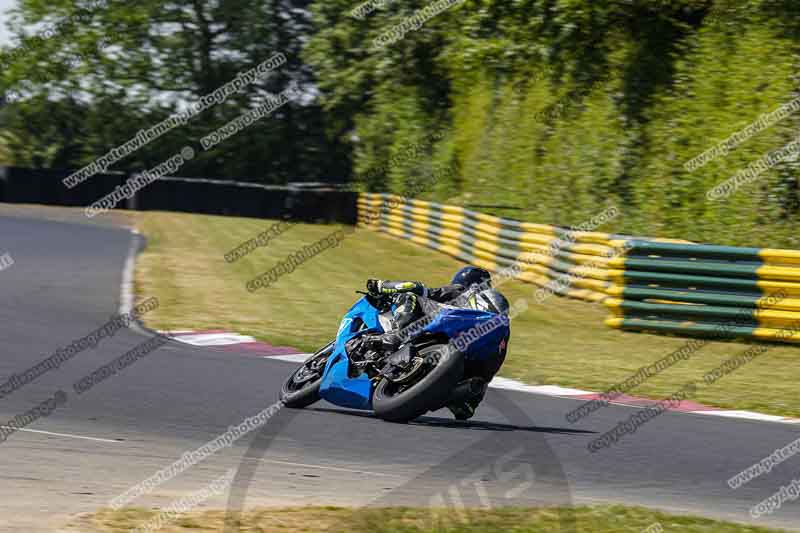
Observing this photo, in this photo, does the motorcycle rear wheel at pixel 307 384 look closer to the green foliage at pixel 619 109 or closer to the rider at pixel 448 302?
the rider at pixel 448 302

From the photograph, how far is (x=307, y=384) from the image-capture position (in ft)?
30.7

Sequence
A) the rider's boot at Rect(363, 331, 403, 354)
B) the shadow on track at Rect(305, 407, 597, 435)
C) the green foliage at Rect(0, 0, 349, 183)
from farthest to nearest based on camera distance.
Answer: the green foliage at Rect(0, 0, 349, 183), the shadow on track at Rect(305, 407, 597, 435), the rider's boot at Rect(363, 331, 403, 354)

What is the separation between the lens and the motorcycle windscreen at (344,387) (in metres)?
8.91

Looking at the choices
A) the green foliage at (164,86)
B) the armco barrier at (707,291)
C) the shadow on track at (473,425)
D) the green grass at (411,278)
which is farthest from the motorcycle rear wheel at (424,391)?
the green foliage at (164,86)

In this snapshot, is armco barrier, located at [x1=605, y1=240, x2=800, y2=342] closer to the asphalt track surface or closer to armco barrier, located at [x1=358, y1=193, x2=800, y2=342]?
armco barrier, located at [x1=358, y1=193, x2=800, y2=342]

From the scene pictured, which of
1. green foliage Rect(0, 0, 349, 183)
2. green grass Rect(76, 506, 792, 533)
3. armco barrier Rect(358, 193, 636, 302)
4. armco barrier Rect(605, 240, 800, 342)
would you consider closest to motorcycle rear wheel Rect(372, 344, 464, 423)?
green grass Rect(76, 506, 792, 533)

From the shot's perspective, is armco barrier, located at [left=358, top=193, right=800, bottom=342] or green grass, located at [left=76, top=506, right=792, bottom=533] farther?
armco barrier, located at [left=358, top=193, right=800, bottom=342]

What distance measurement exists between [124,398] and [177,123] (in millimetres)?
35458

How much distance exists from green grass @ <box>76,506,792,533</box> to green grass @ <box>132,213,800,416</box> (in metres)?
4.83

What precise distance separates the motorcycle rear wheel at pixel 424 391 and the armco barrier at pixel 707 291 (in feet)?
24.1

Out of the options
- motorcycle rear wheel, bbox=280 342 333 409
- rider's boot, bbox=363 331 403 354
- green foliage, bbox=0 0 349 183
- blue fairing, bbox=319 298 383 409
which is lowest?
green foliage, bbox=0 0 349 183

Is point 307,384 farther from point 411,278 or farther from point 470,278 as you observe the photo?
point 411,278

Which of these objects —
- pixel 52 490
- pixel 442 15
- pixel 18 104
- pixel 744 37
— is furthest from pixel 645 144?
pixel 18 104

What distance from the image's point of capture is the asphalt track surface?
6.78 meters
